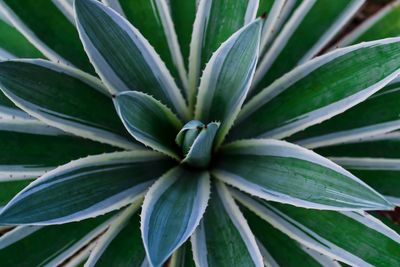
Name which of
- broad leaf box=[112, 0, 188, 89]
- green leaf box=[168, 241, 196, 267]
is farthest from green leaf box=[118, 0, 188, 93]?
green leaf box=[168, 241, 196, 267]

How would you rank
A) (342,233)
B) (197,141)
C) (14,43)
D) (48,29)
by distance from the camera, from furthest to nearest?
(14,43), (48,29), (342,233), (197,141)

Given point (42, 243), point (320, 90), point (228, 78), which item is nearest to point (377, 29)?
point (320, 90)

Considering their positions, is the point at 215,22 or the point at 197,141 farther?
the point at 215,22

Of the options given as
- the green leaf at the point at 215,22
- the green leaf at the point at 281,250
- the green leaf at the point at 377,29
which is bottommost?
the green leaf at the point at 281,250

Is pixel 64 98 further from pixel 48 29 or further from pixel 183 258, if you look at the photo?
pixel 183 258

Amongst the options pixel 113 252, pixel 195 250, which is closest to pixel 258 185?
pixel 195 250

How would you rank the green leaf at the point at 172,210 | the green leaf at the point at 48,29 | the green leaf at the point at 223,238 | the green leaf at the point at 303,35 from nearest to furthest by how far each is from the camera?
1. the green leaf at the point at 172,210
2. the green leaf at the point at 223,238
3. the green leaf at the point at 48,29
4. the green leaf at the point at 303,35

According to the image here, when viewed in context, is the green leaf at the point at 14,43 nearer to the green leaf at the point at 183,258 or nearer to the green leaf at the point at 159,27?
the green leaf at the point at 159,27

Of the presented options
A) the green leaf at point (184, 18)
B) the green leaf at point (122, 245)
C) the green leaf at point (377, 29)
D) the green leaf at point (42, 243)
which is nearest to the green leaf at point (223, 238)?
the green leaf at point (122, 245)
